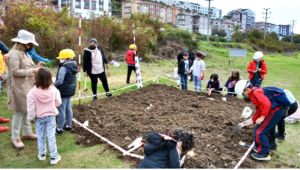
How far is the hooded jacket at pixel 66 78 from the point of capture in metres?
6.02

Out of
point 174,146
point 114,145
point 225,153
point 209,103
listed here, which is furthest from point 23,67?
point 209,103

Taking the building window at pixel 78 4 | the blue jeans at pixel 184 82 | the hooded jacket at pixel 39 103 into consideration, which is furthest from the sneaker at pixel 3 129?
the building window at pixel 78 4

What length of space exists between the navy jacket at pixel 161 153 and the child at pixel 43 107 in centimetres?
175

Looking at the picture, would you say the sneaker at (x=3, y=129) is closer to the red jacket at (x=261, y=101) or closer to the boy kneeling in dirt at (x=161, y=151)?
the boy kneeling in dirt at (x=161, y=151)

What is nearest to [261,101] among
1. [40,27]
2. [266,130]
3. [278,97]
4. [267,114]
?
[267,114]

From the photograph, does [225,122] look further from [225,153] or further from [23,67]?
[23,67]

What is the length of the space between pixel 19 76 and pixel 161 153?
274 centimetres

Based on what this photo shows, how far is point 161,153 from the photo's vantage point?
380 centimetres

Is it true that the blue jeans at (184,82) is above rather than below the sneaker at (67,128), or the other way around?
above

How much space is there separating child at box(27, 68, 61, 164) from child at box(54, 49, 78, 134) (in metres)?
0.98

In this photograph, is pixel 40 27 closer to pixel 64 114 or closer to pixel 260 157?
pixel 64 114

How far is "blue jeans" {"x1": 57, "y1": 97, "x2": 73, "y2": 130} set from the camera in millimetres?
6180

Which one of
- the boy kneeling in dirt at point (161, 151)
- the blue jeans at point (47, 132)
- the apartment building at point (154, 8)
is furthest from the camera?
the apartment building at point (154, 8)

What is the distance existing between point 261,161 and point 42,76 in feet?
11.0
